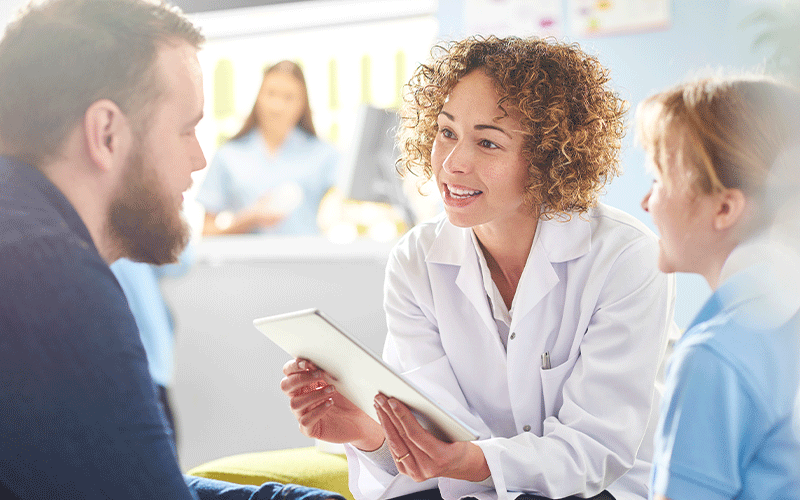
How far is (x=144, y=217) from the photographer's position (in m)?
0.96

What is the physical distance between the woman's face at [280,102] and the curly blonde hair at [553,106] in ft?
5.62

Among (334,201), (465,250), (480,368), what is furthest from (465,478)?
(334,201)

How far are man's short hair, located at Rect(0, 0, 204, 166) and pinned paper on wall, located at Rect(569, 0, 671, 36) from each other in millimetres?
2031

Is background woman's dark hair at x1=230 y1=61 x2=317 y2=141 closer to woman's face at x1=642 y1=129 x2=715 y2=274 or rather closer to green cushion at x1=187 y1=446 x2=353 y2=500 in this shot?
green cushion at x1=187 y1=446 x2=353 y2=500

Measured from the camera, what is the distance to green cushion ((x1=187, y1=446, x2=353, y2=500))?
171cm

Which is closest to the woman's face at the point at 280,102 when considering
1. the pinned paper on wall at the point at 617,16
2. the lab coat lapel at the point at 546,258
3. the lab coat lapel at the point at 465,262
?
the pinned paper on wall at the point at 617,16

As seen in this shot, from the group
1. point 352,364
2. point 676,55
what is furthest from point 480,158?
point 676,55

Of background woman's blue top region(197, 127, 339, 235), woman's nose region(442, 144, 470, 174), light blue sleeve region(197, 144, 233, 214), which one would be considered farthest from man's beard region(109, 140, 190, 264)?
light blue sleeve region(197, 144, 233, 214)

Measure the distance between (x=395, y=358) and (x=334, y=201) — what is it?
1653 mm

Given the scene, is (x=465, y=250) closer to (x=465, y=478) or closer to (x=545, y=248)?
(x=545, y=248)

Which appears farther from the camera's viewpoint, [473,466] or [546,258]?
[546,258]

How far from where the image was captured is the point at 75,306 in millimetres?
752

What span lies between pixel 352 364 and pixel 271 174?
2209mm

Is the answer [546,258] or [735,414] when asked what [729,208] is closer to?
[735,414]
